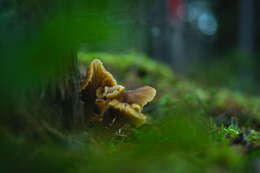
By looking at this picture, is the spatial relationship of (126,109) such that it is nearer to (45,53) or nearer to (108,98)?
(108,98)

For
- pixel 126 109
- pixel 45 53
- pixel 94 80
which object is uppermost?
pixel 45 53

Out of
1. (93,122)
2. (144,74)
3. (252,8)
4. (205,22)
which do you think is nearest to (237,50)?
(252,8)

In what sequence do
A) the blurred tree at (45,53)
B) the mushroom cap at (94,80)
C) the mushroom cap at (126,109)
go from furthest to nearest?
the mushroom cap at (94,80), the mushroom cap at (126,109), the blurred tree at (45,53)

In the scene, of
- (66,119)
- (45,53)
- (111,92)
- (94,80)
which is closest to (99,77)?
(94,80)

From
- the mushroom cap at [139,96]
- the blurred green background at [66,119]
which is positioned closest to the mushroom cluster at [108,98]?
the mushroom cap at [139,96]

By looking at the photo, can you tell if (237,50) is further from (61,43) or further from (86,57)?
(61,43)

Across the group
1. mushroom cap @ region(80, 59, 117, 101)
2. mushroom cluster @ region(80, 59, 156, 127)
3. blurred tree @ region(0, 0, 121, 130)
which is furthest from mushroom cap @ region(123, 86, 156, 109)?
blurred tree @ region(0, 0, 121, 130)

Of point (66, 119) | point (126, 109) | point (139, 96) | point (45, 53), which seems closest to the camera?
point (45, 53)

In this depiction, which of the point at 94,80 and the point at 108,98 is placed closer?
the point at 108,98

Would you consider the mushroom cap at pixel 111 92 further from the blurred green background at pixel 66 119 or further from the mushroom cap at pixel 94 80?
the blurred green background at pixel 66 119
